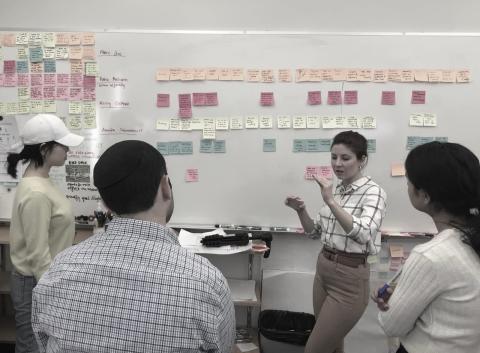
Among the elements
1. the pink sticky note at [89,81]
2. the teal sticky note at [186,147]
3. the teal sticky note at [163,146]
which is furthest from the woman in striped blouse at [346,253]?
the pink sticky note at [89,81]

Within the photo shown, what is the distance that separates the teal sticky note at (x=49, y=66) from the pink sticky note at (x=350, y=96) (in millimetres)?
2075

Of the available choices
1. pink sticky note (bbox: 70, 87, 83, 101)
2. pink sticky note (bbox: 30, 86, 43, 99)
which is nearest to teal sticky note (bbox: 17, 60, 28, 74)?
pink sticky note (bbox: 30, 86, 43, 99)

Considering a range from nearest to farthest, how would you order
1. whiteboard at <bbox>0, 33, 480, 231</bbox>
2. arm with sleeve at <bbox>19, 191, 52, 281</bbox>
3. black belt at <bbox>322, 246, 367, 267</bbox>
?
arm with sleeve at <bbox>19, 191, 52, 281</bbox> → black belt at <bbox>322, 246, 367, 267</bbox> → whiteboard at <bbox>0, 33, 480, 231</bbox>

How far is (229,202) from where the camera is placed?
8.70ft

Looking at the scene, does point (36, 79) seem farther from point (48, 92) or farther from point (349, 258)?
point (349, 258)

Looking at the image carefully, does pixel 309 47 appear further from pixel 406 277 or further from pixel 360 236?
pixel 406 277

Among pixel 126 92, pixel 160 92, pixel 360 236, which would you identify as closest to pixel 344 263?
pixel 360 236

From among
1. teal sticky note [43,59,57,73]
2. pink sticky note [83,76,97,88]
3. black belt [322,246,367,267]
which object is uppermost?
teal sticky note [43,59,57,73]

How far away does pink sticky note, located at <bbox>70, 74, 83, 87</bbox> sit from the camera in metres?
2.65

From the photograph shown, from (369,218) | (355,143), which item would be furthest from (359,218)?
(355,143)

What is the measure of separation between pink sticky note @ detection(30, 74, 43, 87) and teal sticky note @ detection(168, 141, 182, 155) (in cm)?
105

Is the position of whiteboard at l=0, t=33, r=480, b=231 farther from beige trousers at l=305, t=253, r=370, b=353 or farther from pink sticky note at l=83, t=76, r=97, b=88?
beige trousers at l=305, t=253, r=370, b=353

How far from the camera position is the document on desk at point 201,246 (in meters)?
2.26

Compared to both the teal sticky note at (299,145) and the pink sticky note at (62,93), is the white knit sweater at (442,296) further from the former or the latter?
the pink sticky note at (62,93)
